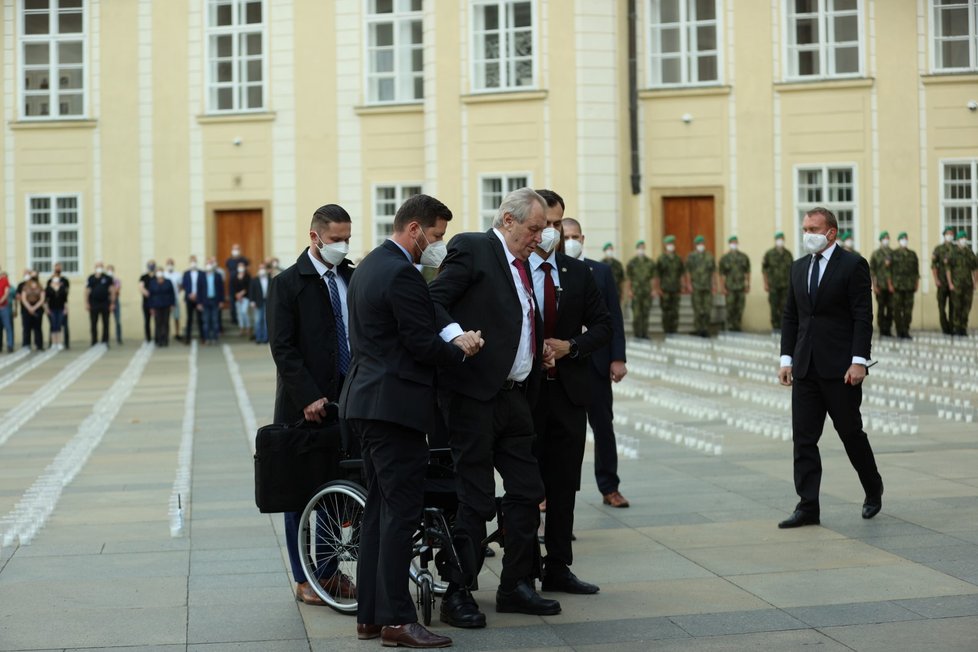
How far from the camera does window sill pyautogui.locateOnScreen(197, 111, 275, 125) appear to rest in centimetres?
3231

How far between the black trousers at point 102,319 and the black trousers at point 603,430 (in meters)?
22.6

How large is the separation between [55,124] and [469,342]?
28828 mm

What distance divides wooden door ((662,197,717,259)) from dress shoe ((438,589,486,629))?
24.5m

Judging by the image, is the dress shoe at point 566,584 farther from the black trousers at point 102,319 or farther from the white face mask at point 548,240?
the black trousers at point 102,319

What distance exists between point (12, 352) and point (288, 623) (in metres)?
25.3

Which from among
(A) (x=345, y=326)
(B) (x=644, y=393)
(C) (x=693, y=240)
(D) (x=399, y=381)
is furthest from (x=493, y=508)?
(C) (x=693, y=240)

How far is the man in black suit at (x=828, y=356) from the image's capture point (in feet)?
29.7

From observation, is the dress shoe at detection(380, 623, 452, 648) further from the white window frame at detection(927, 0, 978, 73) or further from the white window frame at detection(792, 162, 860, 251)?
the white window frame at detection(927, 0, 978, 73)

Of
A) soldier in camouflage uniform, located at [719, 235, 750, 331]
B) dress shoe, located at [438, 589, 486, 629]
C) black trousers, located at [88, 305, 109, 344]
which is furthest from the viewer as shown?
black trousers, located at [88, 305, 109, 344]

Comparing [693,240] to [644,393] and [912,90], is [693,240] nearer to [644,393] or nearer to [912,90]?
[912,90]

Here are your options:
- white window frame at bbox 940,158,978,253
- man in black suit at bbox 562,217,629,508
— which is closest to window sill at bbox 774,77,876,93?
white window frame at bbox 940,158,978,253

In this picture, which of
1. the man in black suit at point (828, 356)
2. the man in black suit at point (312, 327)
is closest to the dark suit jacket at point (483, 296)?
the man in black suit at point (312, 327)

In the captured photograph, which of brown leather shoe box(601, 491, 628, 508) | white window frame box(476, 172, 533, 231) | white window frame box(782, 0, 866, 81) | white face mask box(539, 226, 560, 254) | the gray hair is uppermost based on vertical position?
white window frame box(782, 0, 866, 81)

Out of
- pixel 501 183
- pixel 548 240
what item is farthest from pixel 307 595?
pixel 501 183
